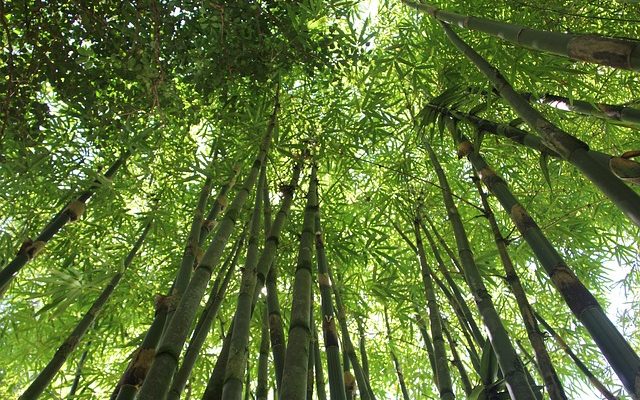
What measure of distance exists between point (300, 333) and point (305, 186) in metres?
2.54

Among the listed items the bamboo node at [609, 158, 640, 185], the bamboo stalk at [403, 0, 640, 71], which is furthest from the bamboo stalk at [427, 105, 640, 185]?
the bamboo stalk at [403, 0, 640, 71]

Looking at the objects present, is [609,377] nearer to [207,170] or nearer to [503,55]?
[503,55]

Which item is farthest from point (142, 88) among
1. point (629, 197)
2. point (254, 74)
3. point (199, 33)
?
point (629, 197)

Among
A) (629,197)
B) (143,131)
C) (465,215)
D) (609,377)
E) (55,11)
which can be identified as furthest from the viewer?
(609,377)

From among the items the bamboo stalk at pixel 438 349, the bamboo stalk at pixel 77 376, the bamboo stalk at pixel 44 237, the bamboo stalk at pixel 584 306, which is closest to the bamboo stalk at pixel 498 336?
the bamboo stalk at pixel 584 306

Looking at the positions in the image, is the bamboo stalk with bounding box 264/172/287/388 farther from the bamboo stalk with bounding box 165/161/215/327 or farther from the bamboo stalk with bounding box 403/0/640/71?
the bamboo stalk with bounding box 403/0/640/71

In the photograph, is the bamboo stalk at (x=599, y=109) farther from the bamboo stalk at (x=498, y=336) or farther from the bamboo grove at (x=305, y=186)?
the bamboo stalk at (x=498, y=336)

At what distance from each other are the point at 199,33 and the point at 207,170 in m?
0.65

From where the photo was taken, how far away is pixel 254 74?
2482 mm

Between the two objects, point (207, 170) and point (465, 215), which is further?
point (465, 215)

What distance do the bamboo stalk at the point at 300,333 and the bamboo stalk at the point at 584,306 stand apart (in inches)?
26.3

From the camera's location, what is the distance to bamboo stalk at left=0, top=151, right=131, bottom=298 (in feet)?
6.63

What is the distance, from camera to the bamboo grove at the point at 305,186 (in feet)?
4.70

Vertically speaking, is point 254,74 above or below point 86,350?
above
